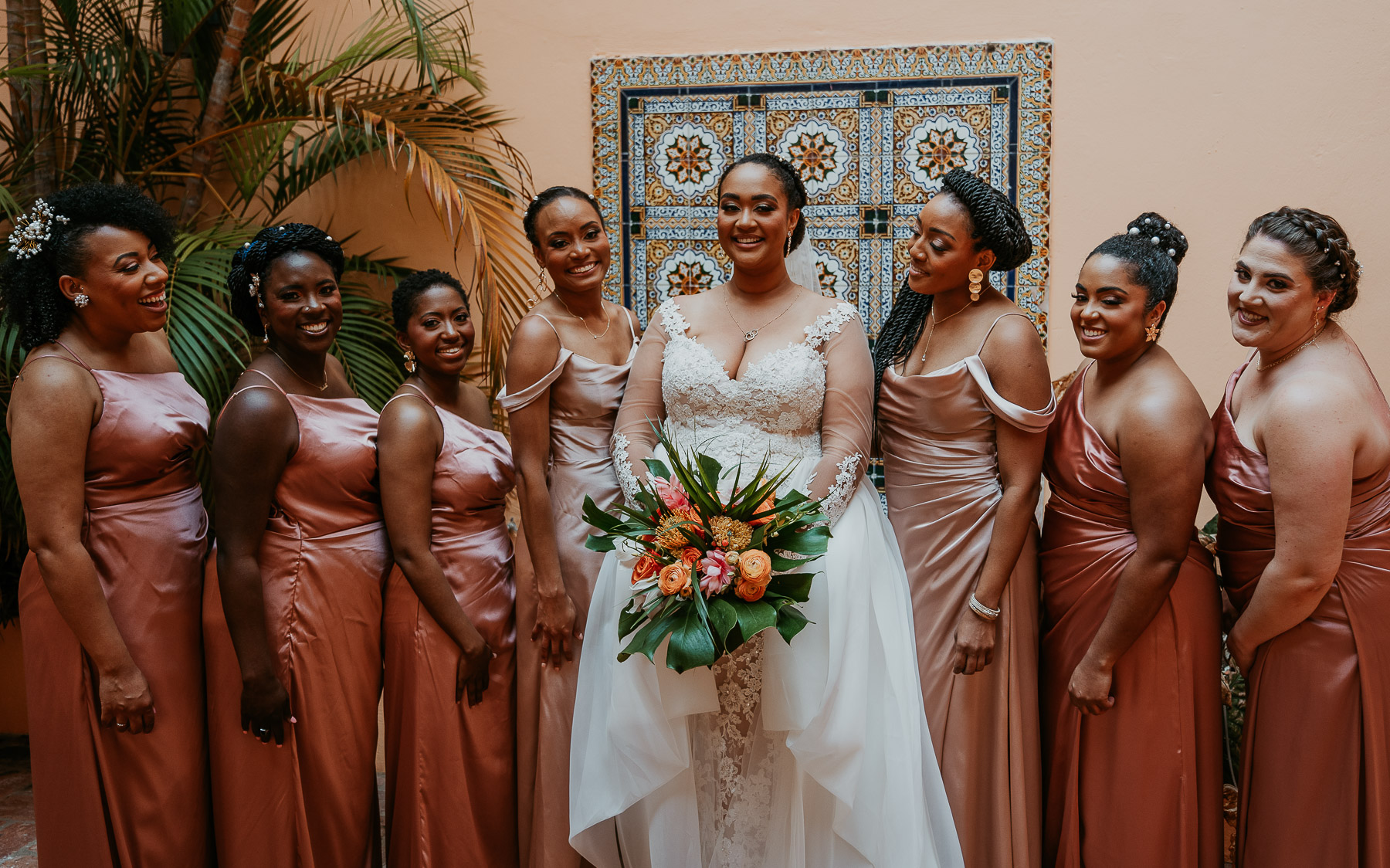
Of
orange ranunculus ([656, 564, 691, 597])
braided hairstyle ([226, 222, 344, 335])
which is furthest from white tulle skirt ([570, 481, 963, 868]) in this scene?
braided hairstyle ([226, 222, 344, 335])

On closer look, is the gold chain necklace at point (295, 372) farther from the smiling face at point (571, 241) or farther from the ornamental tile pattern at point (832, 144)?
the ornamental tile pattern at point (832, 144)

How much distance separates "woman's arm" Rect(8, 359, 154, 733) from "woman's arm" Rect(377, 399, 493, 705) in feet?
2.64

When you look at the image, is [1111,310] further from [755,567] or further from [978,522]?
[755,567]

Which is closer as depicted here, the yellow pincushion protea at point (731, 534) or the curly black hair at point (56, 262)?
the yellow pincushion protea at point (731, 534)

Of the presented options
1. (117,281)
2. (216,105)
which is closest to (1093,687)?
→ (117,281)

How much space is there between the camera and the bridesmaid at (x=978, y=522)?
9.63 feet

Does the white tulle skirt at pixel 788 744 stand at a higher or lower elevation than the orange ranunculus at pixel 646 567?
lower

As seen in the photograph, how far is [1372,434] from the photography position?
268 centimetres

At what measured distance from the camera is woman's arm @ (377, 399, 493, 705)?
304cm

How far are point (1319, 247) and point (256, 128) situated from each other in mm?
4018

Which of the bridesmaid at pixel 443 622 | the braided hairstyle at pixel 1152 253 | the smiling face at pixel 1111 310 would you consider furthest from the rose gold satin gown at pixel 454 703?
the braided hairstyle at pixel 1152 253

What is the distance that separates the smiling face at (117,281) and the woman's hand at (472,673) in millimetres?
1362

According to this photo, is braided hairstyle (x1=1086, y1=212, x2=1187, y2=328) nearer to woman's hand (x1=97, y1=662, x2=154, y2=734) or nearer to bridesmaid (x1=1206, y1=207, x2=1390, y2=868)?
bridesmaid (x1=1206, y1=207, x2=1390, y2=868)

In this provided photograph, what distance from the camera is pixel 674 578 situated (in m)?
2.47
